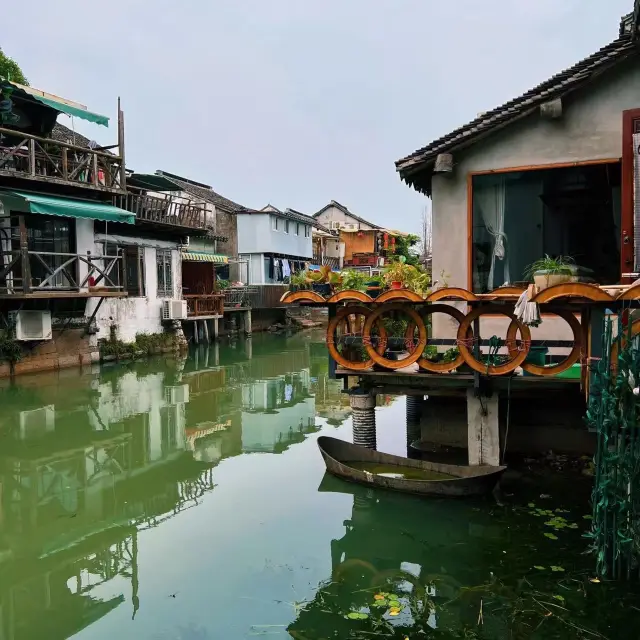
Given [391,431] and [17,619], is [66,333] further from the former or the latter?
[17,619]

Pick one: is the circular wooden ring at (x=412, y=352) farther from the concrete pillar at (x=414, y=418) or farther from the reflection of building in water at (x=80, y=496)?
the reflection of building in water at (x=80, y=496)

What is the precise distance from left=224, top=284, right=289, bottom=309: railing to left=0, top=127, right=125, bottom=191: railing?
11580mm

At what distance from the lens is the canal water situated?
193 inches

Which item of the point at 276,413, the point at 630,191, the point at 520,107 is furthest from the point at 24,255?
the point at 630,191

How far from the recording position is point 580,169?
7797 millimetres

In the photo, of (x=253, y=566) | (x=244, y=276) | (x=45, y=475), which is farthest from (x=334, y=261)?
(x=253, y=566)

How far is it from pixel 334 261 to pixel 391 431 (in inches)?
1343

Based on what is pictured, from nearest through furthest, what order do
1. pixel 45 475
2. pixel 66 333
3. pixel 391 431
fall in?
pixel 45 475 < pixel 391 431 < pixel 66 333

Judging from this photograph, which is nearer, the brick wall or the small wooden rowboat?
the small wooden rowboat

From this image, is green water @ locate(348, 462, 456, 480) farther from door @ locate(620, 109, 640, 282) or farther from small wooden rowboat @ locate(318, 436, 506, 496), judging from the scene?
door @ locate(620, 109, 640, 282)

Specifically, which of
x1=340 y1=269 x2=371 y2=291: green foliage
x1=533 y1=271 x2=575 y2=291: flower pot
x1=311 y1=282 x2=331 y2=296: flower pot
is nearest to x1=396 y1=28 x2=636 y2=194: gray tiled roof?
x1=340 y1=269 x2=371 y2=291: green foliage

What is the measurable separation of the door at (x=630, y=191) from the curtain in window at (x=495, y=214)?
Answer: 1515 mm

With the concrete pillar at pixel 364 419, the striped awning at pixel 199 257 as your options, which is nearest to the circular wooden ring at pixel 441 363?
the concrete pillar at pixel 364 419

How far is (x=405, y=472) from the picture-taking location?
24.5 ft
